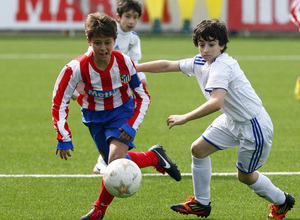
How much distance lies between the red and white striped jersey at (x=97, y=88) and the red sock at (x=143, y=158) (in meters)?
0.56

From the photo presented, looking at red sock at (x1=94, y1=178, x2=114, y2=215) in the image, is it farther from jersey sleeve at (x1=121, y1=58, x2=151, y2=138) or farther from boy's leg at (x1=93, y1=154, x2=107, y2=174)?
boy's leg at (x1=93, y1=154, x2=107, y2=174)

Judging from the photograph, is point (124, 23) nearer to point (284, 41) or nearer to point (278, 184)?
point (278, 184)

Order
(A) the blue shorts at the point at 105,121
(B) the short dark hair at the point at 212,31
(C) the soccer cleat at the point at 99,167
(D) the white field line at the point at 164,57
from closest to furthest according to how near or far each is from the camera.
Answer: (B) the short dark hair at the point at 212,31 → (A) the blue shorts at the point at 105,121 → (C) the soccer cleat at the point at 99,167 → (D) the white field line at the point at 164,57

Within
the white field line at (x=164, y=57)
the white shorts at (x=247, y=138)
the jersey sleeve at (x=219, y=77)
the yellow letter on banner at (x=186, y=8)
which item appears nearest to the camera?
the jersey sleeve at (x=219, y=77)

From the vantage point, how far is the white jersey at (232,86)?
4410mm

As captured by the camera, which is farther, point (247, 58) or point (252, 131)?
point (247, 58)

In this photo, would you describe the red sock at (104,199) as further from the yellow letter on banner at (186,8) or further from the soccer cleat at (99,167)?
the yellow letter on banner at (186,8)

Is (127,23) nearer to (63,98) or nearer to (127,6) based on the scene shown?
(127,6)

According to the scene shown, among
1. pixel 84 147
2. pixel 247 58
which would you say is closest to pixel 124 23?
pixel 84 147

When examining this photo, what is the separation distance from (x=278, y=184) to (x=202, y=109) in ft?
6.36

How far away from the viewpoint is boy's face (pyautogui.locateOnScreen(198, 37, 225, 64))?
4551 millimetres

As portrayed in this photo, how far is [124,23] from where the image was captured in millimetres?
7008

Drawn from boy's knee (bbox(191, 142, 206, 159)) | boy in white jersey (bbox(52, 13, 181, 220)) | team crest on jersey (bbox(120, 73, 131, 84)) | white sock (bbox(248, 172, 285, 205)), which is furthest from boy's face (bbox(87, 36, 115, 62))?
white sock (bbox(248, 172, 285, 205))

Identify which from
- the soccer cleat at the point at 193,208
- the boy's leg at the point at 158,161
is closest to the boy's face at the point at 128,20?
the boy's leg at the point at 158,161
